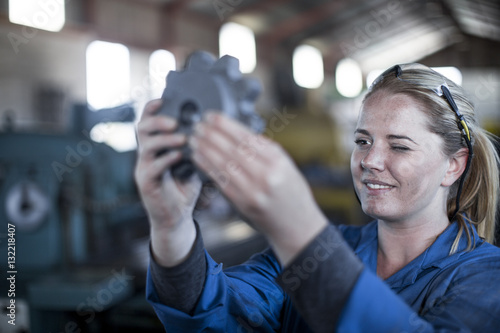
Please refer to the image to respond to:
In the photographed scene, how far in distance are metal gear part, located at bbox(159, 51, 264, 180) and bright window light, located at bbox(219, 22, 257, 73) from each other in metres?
6.58

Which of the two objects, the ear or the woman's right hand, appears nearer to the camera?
the woman's right hand

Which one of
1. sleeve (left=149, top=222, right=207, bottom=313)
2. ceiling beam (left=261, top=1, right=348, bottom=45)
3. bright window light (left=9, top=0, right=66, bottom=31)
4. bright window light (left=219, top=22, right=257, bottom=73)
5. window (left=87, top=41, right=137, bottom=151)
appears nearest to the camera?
sleeve (left=149, top=222, right=207, bottom=313)

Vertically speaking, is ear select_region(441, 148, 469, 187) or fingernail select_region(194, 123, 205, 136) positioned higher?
fingernail select_region(194, 123, 205, 136)

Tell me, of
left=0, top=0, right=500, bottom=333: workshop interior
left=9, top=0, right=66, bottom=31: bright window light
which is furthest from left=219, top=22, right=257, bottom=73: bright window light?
left=9, top=0, right=66, bottom=31: bright window light

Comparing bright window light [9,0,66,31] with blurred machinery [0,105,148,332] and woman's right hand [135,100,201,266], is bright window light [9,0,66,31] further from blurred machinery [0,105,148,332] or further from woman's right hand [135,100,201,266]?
woman's right hand [135,100,201,266]

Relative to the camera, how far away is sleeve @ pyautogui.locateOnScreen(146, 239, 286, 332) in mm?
593

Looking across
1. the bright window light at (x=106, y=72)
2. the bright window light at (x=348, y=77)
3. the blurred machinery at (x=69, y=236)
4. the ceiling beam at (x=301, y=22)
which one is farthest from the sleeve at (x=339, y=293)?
the bright window light at (x=348, y=77)

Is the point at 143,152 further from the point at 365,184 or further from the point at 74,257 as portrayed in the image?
the point at 74,257

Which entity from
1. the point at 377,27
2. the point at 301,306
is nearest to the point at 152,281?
the point at 301,306

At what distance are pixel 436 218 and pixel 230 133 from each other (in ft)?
1.66

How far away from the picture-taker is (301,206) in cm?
39

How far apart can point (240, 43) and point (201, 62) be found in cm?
713

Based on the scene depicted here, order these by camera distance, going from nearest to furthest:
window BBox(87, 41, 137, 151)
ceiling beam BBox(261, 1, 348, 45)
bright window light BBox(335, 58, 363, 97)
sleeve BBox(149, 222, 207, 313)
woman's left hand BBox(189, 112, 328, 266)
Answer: woman's left hand BBox(189, 112, 328, 266) < sleeve BBox(149, 222, 207, 313) < window BBox(87, 41, 137, 151) < ceiling beam BBox(261, 1, 348, 45) < bright window light BBox(335, 58, 363, 97)

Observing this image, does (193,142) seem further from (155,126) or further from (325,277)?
(325,277)
